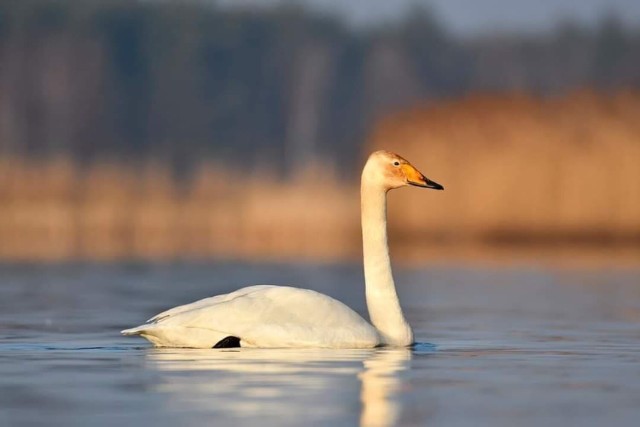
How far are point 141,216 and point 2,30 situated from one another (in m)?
48.5

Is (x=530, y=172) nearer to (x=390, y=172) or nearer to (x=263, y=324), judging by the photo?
(x=390, y=172)

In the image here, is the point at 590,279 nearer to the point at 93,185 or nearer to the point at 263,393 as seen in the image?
the point at 263,393

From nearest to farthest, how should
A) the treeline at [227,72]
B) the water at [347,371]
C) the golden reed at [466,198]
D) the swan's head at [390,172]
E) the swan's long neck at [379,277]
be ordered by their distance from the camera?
the water at [347,371] < the swan's long neck at [379,277] < the swan's head at [390,172] < the golden reed at [466,198] < the treeline at [227,72]

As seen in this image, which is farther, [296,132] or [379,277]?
[296,132]

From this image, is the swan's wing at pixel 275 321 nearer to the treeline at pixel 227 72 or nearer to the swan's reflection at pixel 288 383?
the swan's reflection at pixel 288 383

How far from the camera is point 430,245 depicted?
2964 cm

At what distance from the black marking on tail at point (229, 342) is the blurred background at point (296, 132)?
14.5 meters

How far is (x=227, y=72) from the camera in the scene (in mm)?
90375

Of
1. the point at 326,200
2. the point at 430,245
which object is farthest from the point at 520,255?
the point at 326,200

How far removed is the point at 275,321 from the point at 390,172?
1.52 meters

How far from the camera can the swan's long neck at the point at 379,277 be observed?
10.6 meters

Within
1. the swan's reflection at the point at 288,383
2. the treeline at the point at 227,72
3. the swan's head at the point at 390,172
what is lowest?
the swan's reflection at the point at 288,383

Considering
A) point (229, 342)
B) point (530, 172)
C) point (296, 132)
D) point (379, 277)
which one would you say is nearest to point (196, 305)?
point (229, 342)

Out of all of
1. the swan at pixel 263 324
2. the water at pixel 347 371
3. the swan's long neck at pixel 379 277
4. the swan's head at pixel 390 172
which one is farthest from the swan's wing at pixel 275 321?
the swan's head at pixel 390 172
